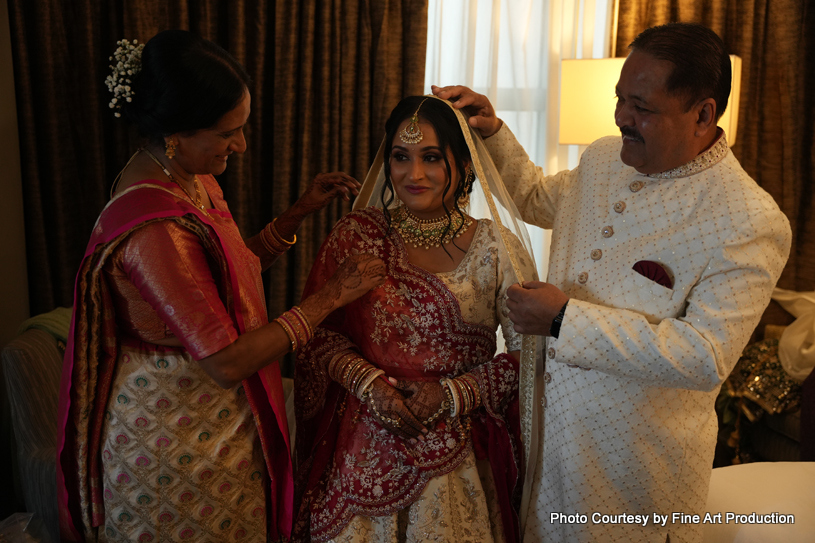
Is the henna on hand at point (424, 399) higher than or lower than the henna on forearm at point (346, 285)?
lower

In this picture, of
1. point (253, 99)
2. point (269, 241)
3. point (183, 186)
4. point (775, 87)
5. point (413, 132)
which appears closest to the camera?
point (183, 186)

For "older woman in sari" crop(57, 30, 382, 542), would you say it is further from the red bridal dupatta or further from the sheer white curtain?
the sheer white curtain

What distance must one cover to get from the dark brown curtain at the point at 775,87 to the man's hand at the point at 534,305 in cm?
234

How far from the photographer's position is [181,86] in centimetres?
138

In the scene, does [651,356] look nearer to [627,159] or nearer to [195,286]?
[627,159]

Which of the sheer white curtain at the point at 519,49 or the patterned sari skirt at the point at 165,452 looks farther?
the sheer white curtain at the point at 519,49

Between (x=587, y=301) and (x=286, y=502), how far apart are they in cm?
90

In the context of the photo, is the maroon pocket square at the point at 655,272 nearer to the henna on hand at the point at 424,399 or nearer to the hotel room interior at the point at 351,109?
the henna on hand at the point at 424,399

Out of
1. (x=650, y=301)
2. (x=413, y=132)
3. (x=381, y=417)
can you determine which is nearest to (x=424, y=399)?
(x=381, y=417)

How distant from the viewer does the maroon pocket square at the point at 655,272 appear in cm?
140

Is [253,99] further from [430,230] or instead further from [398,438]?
[398,438]

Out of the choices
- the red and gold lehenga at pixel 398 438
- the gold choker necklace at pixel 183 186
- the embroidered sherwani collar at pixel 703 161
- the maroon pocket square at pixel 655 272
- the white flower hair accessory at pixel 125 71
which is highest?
the white flower hair accessory at pixel 125 71

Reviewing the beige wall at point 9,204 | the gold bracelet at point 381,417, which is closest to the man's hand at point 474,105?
the gold bracelet at point 381,417

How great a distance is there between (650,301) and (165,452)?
117 cm
